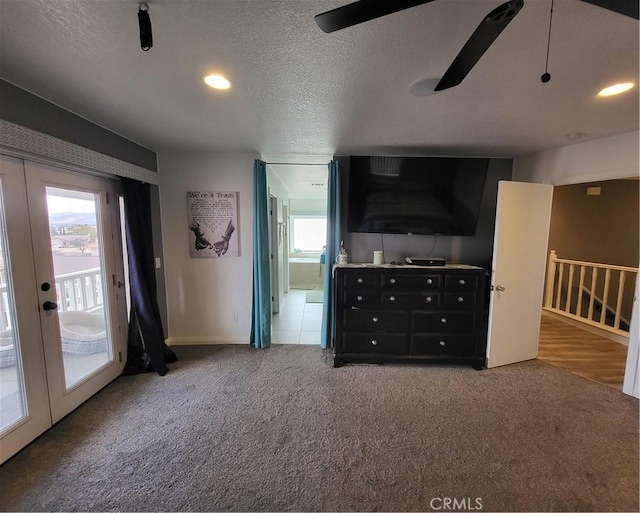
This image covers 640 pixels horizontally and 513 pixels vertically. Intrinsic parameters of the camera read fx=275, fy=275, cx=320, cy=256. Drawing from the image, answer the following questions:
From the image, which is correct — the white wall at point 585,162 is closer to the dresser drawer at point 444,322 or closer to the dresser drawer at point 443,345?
the dresser drawer at point 444,322

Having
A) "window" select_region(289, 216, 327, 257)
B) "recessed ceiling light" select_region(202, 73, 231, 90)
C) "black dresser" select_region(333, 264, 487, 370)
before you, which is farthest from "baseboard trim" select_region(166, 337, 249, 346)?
"window" select_region(289, 216, 327, 257)

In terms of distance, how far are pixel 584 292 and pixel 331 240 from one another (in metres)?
4.34

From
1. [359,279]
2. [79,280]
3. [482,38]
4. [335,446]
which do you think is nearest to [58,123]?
[79,280]

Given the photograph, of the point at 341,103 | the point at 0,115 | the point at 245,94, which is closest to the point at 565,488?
the point at 341,103

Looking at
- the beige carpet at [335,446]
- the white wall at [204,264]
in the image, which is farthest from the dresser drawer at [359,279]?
the white wall at [204,264]

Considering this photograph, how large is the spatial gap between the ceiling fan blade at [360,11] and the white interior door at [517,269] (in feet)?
8.03

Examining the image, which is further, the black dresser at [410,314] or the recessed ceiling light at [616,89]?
the black dresser at [410,314]

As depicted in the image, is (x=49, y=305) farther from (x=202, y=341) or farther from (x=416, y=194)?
(x=416, y=194)

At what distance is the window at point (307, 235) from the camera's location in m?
7.38

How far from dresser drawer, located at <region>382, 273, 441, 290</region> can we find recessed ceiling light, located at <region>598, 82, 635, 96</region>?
68.2 inches

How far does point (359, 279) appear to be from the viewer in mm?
2846

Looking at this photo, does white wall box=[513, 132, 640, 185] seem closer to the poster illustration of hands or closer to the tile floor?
the tile floor

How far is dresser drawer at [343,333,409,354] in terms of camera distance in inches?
113

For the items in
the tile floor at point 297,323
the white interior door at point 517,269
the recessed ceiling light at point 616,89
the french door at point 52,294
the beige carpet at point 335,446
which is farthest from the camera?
the tile floor at point 297,323
